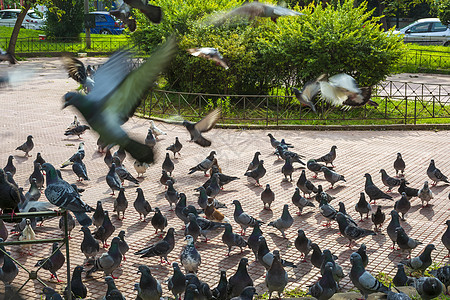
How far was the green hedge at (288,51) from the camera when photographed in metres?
17.5

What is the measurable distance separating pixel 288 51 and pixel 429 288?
Result: 12.9m

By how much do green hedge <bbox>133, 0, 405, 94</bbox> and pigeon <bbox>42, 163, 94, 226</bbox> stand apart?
10.8 metres

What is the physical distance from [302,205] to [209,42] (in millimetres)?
10061

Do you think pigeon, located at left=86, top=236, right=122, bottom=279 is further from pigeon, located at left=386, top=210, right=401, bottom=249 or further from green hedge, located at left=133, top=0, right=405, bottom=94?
green hedge, located at left=133, top=0, right=405, bottom=94

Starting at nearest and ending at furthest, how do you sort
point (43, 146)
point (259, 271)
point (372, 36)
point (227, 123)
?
point (259, 271) < point (43, 146) < point (227, 123) < point (372, 36)

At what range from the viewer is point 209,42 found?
18312 mm

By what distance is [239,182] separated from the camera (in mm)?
11555

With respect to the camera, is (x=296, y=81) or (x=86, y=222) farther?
(x=296, y=81)

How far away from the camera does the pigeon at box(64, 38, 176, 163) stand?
102 inches

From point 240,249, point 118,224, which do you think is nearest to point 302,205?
point 240,249

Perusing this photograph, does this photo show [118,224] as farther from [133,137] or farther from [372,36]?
[372,36]

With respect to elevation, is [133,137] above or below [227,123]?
above

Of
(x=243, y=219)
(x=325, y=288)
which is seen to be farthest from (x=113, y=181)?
(x=325, y=288)

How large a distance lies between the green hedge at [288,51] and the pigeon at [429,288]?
11850mm
